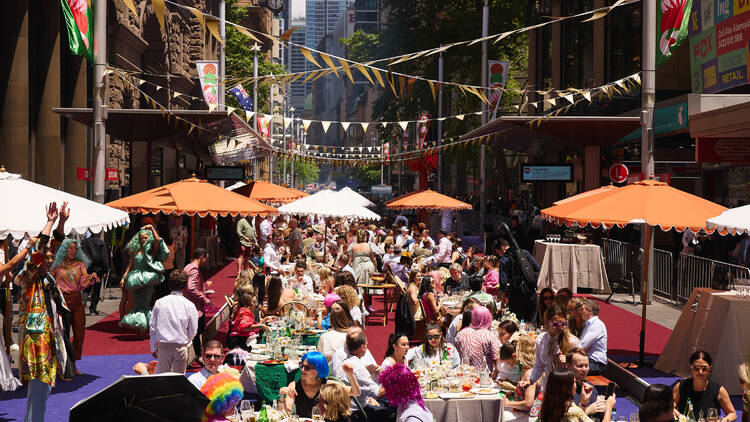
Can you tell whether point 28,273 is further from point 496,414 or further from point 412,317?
point 412,317

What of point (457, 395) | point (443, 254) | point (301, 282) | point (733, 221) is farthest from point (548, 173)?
point (457, 395)

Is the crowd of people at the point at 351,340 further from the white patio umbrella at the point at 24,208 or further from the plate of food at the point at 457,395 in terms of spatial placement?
the plate of food at the point at 457,395

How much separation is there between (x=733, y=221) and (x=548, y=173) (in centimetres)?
1545

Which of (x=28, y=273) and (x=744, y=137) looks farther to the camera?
(x=744, y=137)

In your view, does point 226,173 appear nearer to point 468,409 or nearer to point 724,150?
point 724,150

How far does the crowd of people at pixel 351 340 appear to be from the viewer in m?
7.76

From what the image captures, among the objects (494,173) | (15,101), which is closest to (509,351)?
(15,101)

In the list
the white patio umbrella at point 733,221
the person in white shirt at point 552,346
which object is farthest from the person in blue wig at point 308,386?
the white patio umbrella at point 733,221

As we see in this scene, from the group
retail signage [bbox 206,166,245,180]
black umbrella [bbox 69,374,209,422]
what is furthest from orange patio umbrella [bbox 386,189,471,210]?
Answer: black umbrella [bbox 69,374,209,422]

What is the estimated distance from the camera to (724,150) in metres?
24.2

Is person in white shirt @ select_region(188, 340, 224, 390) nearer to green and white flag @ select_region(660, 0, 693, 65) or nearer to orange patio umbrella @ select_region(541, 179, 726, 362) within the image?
orange patio umbrella @ select_region(541, 179, 726, 362)

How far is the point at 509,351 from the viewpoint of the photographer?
406 inches

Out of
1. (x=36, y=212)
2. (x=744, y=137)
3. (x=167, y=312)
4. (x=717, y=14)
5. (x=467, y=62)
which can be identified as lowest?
(x=167, y=312)

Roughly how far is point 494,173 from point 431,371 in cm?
5855
